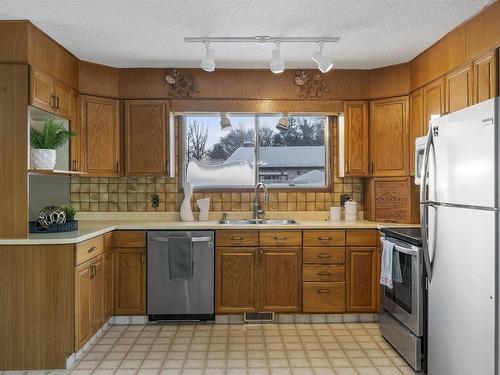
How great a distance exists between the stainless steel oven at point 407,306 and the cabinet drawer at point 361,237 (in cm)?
49

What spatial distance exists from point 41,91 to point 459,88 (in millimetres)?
2981

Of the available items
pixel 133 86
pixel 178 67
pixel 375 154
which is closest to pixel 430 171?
pixel 375 154

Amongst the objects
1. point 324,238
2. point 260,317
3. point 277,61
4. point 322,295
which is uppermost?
point 277,61

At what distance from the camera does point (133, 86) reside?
423 centimetres

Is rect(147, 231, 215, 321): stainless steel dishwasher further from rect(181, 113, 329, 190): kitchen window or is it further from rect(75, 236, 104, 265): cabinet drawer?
rect(181, 113, 329, 190): kitchen window

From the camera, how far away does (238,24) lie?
10.3 feet

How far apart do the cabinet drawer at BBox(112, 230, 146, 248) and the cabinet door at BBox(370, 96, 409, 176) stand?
7.31ft

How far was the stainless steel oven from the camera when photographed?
9.43ft

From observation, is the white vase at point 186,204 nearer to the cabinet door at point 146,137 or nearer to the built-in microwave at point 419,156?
the cabinet door at point 146,137

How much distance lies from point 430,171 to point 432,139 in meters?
0.19

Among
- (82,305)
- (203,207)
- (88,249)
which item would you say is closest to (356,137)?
(203,207)

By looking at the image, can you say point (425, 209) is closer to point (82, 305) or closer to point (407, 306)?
point (407, 306)

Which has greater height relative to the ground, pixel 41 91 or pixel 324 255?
pixel 41 91

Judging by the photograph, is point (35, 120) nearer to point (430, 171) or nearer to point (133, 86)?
point (133, 86)
